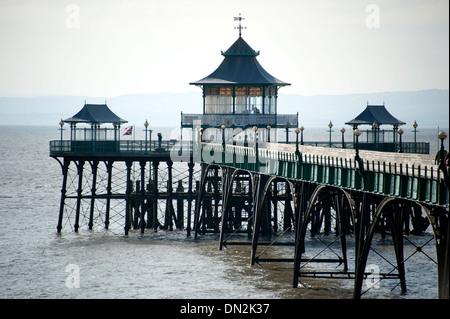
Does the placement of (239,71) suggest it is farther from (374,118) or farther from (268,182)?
(268,182)

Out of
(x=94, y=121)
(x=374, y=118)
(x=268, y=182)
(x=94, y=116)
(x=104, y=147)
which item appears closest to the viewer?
(x=268, y=182)

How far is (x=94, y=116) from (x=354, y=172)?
112ft

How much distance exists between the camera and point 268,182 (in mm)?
43625

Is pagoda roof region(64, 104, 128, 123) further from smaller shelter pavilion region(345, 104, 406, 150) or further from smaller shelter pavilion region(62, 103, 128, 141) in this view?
smaller shelter pavilion region(345, 104, 406, 150)

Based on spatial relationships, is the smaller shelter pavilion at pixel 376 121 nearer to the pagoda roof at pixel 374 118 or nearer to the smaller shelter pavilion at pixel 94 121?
the pagoda roof at pixel 374 118

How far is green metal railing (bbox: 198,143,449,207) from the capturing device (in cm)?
2739

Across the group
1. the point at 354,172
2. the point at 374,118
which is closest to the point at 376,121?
the point at 374,118

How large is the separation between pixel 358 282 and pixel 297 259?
23.9 ft

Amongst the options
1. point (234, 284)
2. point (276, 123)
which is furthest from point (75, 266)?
point (276, 123)

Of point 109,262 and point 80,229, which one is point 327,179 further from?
point 80,229

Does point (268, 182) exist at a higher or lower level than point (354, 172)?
lower

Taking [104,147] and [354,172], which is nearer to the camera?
[354,172]

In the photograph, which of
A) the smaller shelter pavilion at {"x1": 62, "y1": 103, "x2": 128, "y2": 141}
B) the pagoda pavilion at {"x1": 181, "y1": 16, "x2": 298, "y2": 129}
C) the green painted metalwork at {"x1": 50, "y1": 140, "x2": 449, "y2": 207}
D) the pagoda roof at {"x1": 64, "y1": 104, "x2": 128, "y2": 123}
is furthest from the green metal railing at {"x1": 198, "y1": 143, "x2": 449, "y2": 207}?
the pagoda roof at {"x1": 64, "y1": 104, "x2": 128, "y2": 123}

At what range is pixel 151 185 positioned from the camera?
61000 mm
